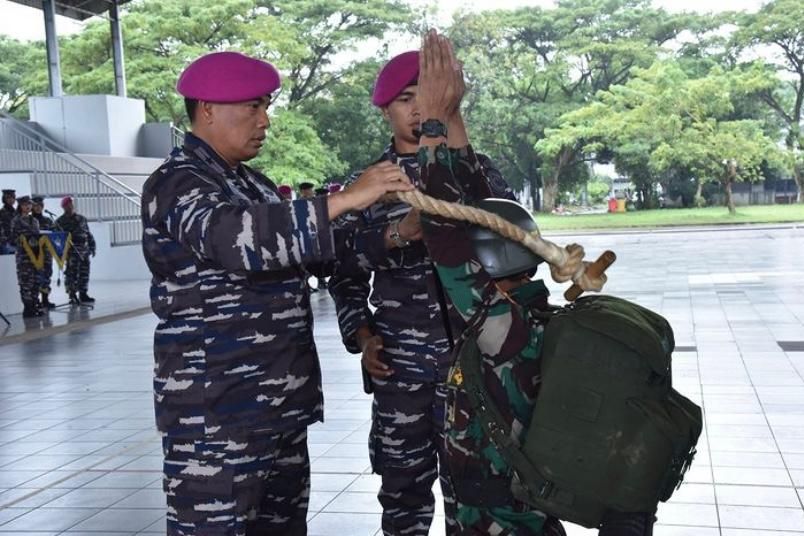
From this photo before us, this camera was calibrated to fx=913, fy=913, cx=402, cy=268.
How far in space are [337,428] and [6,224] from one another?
7.59 m

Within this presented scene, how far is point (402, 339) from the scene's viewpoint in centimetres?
241

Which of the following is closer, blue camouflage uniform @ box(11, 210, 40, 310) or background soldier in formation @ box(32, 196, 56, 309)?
blue camouflage uniform @ box(11, 210, 40, 310)

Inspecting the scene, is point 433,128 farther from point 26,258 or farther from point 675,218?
point 675,218

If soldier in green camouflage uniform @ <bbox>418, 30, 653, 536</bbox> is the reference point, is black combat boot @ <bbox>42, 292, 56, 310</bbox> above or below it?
below

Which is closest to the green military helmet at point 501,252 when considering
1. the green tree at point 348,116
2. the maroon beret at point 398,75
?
the maroon beret at point 398,75

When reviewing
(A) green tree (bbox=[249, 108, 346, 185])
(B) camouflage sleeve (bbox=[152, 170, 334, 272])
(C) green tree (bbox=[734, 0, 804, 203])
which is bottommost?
(B) camouflage sleeve (bbox=[152, 170, 334, 272])

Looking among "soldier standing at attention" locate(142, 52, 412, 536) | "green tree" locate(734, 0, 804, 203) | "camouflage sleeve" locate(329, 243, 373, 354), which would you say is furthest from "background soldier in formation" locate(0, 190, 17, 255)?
"green tree" locate(734, 0, 804, 203)

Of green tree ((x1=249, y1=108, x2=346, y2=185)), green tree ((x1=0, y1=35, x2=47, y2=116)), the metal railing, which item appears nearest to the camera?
the metal railing

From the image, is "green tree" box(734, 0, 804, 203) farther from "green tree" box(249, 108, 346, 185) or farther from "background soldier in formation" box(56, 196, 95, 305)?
"background soldier in formation" box(56, 196, 95, 305)

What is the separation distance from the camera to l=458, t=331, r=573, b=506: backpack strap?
1.54 metres

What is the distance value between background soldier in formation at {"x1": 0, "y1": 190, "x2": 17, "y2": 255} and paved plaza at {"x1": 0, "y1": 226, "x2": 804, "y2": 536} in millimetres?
1631

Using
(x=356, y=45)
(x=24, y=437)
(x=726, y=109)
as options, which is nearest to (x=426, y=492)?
(x=24, y=437)

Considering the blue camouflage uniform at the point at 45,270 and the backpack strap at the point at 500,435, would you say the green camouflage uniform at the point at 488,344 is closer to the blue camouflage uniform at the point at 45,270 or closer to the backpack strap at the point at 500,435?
the backpack strap at the point at 500,435

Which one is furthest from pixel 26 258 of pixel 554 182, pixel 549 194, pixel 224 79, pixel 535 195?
pixel 535 195
